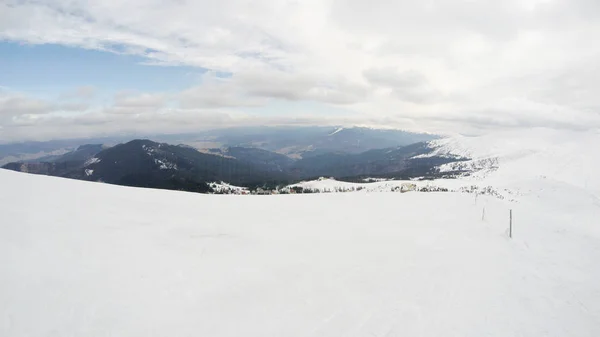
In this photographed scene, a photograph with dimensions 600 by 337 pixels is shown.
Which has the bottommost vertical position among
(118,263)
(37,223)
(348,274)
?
(348,274)

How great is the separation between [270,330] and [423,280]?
5665 millimetres

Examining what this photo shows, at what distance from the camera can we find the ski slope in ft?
21.4

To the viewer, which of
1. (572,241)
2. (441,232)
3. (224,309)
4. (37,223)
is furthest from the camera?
(572,241)

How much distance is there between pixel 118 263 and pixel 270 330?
4.78 metres

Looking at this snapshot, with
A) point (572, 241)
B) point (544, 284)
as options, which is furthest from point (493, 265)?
point (572, 241)

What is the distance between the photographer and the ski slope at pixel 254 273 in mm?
6527

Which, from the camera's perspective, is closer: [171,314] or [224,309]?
[171,314]

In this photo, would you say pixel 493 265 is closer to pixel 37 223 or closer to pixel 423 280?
pixel 423 280

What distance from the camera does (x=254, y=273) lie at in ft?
29.6

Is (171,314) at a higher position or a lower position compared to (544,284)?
higher

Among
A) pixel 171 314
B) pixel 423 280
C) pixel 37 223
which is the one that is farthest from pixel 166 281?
pixel 423 280

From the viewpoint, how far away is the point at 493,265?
1194 cm

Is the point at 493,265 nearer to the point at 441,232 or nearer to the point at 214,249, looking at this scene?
the point at 441,232

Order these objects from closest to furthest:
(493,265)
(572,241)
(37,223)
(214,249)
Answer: (37,223)
(214,249)
(493,265)
(572,241)
